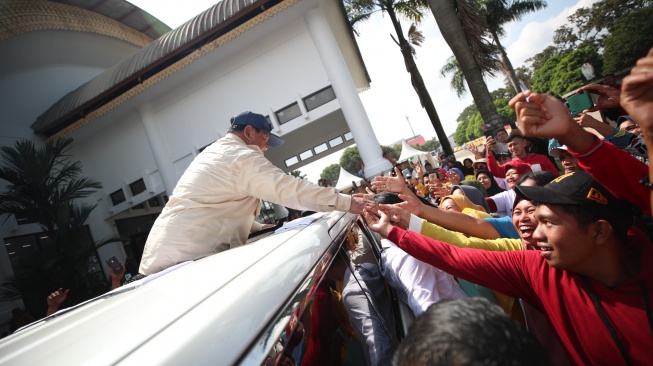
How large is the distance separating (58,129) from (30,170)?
125 inches

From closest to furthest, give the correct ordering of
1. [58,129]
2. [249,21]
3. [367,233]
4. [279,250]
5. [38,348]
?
[38,348]
[279,250]
[367,233]
[249,21]
[58,129]

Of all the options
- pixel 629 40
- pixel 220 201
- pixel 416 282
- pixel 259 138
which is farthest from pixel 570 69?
pixel 220 201

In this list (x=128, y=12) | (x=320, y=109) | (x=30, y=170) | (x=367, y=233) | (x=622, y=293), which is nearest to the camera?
(x=622, y=293)

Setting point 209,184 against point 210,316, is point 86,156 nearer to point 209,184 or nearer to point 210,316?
point 209,184

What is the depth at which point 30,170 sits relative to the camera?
24.4ft

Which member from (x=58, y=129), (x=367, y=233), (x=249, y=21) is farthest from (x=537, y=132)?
(x=58, y=129)

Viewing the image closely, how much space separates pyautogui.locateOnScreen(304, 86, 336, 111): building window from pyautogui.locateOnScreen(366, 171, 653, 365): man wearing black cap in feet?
27.1

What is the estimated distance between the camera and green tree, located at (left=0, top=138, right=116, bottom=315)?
261 inches

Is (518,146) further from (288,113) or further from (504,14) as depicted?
(504,14)

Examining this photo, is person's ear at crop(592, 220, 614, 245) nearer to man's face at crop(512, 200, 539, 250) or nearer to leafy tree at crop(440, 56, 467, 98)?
man's face at crop(512, 200, 539, 250)

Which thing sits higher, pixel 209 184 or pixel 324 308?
pixel 209 184

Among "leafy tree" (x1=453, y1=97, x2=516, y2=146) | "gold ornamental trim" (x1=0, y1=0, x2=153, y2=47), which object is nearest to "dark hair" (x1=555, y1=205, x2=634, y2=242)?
"gold ornamental trim" (x1=0, y1=0, x2=153, y2=47)

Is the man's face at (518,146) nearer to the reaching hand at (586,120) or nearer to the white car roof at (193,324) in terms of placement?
the reaching hand at (586,120)

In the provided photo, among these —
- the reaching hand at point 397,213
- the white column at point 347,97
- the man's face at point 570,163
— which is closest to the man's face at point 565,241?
the reaching hand at point 397,213
